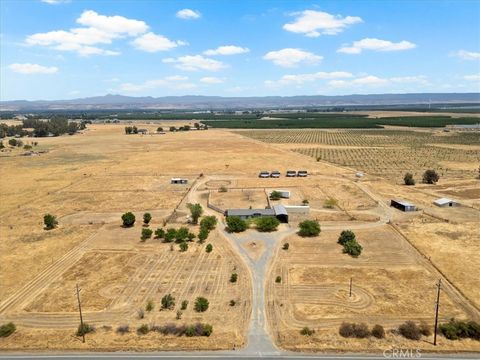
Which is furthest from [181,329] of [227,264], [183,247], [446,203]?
[446,203]

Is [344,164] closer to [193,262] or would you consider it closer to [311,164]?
[311,164]

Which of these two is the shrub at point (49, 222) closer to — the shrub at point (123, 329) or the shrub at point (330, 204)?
the shrub at point (123, 329)

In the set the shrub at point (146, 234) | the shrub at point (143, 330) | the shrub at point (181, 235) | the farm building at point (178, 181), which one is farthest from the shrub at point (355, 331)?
the farm building at point (178, 181)

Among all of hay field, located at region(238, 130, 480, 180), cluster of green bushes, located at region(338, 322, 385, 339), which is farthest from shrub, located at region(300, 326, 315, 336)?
hay field, located at region(238, 130, 480, 180)

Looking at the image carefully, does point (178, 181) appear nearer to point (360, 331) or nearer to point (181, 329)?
point (181, 329)

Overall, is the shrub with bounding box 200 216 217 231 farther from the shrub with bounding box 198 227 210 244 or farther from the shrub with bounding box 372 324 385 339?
the shrub with bounding box 372 324 385 339

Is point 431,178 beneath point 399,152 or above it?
beneath
